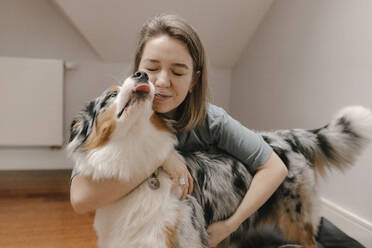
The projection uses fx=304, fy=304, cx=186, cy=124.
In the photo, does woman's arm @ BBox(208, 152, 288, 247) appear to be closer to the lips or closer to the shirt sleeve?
the shirt sleeve

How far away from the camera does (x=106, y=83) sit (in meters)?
3.10

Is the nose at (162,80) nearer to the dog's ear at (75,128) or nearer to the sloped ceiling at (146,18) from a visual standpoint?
the dog's ear at (75,128)

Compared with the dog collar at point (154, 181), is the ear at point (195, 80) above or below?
above

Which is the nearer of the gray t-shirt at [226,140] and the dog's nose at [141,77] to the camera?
the dog's nose at [141,77]

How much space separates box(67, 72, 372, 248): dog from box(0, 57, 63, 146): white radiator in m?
1.98

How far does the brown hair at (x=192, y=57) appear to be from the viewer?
1.20m

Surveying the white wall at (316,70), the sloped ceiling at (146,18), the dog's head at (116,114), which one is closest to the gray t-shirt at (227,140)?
the dog's head at (116,114)

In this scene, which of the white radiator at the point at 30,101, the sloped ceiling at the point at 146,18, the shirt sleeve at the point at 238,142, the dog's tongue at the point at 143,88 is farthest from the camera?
the white radiator at the point at 30,101

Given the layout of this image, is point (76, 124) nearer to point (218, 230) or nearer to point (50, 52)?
point (218, 230)

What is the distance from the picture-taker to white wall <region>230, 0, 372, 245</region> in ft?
5.98

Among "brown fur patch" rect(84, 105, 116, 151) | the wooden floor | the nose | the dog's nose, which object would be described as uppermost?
the dog's nose

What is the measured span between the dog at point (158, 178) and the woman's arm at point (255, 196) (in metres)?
0.04

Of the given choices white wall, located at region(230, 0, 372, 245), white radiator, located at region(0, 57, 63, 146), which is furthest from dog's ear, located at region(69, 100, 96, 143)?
white radiator, located at region(0, 57, 63, 146)

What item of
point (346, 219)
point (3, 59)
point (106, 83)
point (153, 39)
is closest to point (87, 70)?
point (106, 83)
